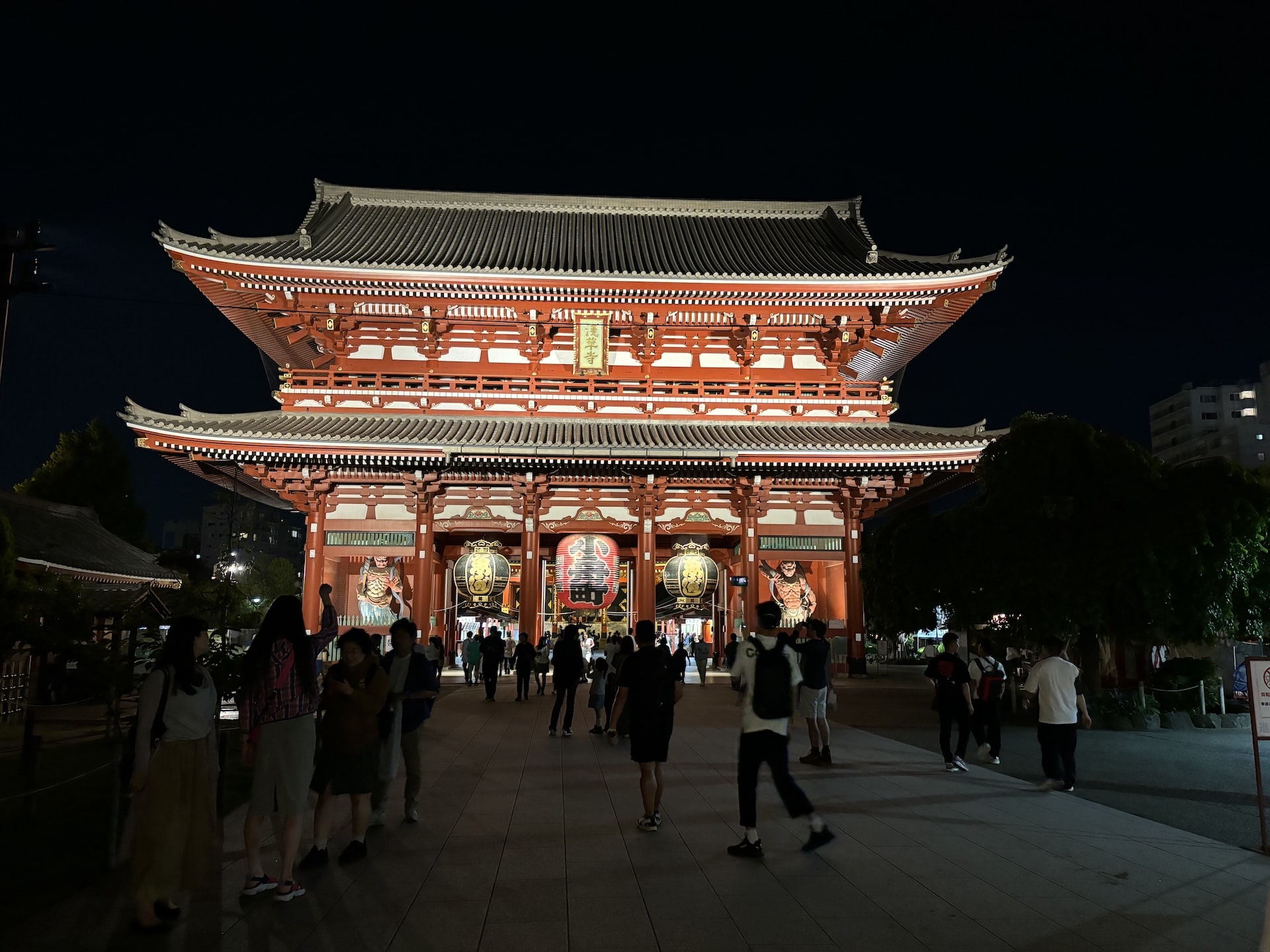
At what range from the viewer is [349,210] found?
3070cm

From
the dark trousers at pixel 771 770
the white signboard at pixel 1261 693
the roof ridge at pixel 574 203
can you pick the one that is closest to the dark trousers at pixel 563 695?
the dark trousers at pixel 771 770

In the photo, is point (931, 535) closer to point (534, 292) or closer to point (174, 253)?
point (534, 292)

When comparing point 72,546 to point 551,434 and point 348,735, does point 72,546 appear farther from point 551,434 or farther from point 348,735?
point 348,735

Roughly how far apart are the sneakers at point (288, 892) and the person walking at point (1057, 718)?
8.08 metres

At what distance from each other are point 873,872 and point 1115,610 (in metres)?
12.7

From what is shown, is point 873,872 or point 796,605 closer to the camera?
point 873,872

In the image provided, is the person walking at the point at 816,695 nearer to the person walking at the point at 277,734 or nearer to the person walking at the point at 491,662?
the person walking at the point at 277,734

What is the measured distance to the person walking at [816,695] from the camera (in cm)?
1111

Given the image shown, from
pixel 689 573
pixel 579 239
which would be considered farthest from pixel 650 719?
pixel 579 239

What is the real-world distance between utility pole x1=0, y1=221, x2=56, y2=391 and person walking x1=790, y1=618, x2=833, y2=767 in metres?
9.98

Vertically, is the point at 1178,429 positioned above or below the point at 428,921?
above

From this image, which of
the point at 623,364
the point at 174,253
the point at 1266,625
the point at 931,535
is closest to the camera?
the point at 1266,625

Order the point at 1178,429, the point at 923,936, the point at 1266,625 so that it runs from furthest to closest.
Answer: the point at 1178,429 → the point at 1266,625 → the point at 923,936

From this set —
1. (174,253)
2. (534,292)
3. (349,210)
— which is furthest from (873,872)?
(349,210)
